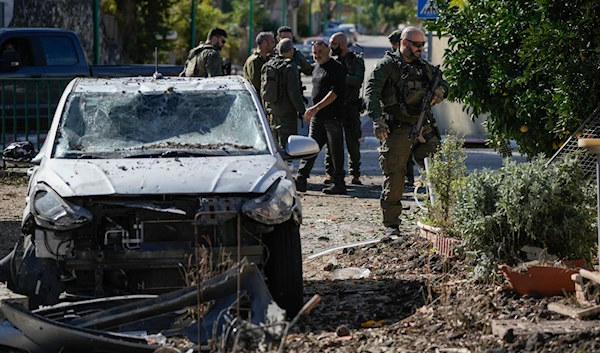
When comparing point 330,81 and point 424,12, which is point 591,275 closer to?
point 330,81

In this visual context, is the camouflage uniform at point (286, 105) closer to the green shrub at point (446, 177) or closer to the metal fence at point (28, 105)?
the metal fence at point (28, 105)

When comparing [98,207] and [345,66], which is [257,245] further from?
[345,66]

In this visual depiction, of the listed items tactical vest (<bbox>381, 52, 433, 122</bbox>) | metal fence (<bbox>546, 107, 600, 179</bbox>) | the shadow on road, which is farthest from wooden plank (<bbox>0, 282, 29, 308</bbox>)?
metal fence (<bbox>546, 107, 600, 179</bbox>)

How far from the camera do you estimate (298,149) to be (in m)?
7.54

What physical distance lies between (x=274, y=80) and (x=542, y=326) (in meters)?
7.81

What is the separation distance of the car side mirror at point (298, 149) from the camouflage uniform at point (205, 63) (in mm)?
6344

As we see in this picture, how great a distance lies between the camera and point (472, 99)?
9867 millimetres

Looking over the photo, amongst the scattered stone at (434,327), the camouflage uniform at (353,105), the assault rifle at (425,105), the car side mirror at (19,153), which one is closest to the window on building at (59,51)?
the camouflage uniform at (353,105)

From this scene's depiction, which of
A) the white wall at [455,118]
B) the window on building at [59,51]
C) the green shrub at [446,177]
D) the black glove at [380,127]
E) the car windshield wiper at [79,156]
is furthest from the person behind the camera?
the white wall at [455,118]

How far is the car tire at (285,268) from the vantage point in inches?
261

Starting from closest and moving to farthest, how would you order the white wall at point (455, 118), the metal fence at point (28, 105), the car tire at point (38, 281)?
1. the car tire at point (38, 281)
2. the metal fence at point (28, 105)
3. the white wall at point (455, 118)

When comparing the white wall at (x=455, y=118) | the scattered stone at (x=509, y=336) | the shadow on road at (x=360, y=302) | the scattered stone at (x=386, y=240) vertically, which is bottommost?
the white wall at (x=455, y=118)

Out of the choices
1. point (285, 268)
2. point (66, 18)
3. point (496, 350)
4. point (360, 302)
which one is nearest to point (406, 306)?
point (360, 302)

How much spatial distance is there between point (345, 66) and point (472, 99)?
3.73m
